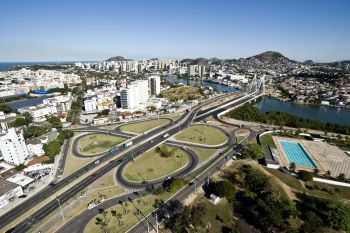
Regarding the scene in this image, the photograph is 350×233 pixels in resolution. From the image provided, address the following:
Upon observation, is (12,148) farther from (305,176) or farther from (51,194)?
(305,176)

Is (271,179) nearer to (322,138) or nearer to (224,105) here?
(322,138)

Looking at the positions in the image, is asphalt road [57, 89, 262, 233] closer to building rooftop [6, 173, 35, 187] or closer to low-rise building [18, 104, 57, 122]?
building rooftop [6, 173, 35, 187]

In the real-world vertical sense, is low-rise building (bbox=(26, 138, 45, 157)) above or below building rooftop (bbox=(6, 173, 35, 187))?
above

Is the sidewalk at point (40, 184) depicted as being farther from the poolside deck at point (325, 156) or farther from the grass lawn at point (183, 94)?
the grass lawn at point (183, 94)

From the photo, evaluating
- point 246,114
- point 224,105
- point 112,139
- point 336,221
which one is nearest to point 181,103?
point 224,105

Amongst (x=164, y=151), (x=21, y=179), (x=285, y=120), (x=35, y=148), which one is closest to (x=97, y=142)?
(x=35, y=148)

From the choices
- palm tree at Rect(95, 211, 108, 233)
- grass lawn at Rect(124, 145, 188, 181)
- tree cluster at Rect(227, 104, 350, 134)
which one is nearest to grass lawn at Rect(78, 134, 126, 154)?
grass lawn at Rect(124, 145, 188, 181)
